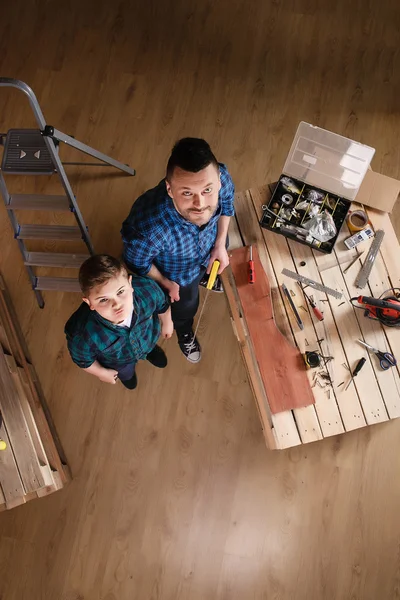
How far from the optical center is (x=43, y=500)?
246cm

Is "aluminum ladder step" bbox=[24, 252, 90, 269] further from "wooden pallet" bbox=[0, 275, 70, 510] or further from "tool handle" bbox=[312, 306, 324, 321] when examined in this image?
"tool handle" bbox=[312, 306, 324, 321]

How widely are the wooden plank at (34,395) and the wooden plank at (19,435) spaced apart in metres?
0.17

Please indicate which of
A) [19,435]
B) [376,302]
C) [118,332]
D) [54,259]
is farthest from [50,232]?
[376,302]

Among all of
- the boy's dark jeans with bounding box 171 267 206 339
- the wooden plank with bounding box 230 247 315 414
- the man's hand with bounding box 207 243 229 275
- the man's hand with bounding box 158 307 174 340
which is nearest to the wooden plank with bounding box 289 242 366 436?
the wooden plank with bounding box 230 247 315 414

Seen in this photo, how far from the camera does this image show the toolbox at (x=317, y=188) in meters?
2.04

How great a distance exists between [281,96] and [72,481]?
2.60 meters

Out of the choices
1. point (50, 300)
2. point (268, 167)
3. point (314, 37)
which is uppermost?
point (314, 37)

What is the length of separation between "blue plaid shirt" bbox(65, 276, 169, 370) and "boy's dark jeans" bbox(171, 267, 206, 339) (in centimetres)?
24

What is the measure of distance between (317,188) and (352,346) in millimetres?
734

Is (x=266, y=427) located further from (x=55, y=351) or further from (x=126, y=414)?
(x=55, y=351)

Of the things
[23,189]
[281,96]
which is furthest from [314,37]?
[23,189]

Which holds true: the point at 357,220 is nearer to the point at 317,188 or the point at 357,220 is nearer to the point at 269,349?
the point at 317,188

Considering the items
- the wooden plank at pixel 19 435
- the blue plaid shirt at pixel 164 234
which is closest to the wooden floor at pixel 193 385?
the wooden plank at pixel 19 435

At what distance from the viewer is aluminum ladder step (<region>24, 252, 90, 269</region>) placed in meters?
2.46
